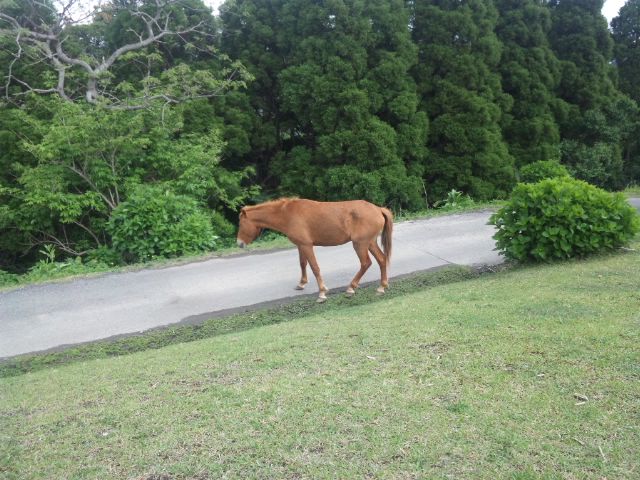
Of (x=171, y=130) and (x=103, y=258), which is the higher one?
(x=171, y=130)

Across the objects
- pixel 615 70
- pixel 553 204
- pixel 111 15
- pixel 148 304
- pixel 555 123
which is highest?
pixel 111 15

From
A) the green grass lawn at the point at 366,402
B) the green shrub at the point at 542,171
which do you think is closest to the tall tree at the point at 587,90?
the green shrub at the point at 542,171

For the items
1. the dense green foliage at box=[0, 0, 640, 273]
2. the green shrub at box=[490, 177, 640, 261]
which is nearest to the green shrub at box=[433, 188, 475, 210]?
the dense green foliage at box=[0, 0, 640, 273]

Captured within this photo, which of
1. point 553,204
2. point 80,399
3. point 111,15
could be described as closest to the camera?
point 80,399

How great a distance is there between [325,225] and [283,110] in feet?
32.8

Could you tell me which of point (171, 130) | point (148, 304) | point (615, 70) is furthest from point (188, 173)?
point (615, 70)

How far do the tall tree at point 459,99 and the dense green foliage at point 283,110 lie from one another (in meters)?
0.05

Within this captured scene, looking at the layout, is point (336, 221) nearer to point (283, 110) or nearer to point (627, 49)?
point (283, 110)

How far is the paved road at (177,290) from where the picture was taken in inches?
274

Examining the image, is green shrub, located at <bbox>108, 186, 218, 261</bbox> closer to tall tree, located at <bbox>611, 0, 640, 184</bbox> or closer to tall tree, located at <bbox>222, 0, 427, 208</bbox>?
tall tree, located at <bbox>222, 0, 427, 208</bbox>

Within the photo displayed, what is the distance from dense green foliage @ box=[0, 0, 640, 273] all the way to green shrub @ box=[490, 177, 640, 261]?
6.18 metres

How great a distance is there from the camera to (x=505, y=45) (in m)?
18.7

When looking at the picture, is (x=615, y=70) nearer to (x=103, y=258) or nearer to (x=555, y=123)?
(x=555, y=123)

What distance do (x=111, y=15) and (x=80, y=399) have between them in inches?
573
